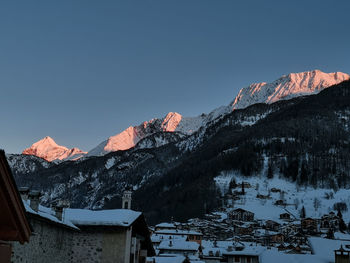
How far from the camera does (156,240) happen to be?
3418 inches

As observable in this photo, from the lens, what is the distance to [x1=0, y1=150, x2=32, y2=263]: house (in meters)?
5.81

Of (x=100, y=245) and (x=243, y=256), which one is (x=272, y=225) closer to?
(x=243, y=256)

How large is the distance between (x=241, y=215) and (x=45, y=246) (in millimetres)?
151343

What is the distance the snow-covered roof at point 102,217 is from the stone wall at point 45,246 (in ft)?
2.56

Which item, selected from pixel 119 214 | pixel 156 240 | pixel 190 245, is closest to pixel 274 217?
pixel 156 240

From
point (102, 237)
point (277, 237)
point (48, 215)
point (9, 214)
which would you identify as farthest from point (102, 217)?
point (277, 237)

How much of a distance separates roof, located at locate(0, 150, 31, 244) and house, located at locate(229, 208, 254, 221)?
161 metres

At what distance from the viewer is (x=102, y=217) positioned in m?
23.7

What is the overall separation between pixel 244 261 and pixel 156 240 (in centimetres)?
1975

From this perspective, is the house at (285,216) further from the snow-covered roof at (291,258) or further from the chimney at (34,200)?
the chimney at (34,200)

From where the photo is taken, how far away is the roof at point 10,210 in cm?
580

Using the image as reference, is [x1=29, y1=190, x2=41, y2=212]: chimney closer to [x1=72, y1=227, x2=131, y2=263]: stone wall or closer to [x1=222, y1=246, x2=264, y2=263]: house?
[x1=72, y1=227, x2=131, y2=263]: stone wall

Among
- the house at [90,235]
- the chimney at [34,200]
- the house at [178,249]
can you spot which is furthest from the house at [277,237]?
the chimney at [34,200]

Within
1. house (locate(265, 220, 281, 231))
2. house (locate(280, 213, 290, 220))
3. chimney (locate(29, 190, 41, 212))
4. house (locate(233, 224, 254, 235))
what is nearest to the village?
chimney (locate(29, 190, 41, 212))
